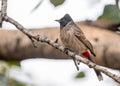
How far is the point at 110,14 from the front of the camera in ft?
5.90

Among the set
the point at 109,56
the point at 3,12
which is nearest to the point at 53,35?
the point at 109,56

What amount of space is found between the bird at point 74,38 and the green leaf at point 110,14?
0.10 m

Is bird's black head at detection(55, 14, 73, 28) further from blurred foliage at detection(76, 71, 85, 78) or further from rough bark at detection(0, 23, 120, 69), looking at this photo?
blurred foliage at detection(76, 71, 85, 78)

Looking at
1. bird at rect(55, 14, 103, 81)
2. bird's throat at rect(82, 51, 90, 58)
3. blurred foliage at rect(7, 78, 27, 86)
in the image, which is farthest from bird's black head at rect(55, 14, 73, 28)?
blurred foliage at rect(7, 78, 27, 86)

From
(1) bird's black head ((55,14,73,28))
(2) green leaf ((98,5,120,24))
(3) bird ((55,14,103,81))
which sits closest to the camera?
(2) green leaf ((98,5,120,24))

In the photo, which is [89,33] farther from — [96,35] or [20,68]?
[20,68]

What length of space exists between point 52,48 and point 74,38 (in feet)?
0.41

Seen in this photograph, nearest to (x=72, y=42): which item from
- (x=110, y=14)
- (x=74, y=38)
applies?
(x=74, y=38)

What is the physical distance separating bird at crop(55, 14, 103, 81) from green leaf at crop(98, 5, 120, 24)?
0.10 meters

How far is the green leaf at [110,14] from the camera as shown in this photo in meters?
1.79

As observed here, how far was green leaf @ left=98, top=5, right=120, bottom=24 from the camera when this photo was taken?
179cm

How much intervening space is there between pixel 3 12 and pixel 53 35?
42 cm

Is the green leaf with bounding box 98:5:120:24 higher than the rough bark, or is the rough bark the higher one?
the green leaf with bounding box 98:5:120:24

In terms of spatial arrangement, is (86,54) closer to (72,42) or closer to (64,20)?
(72,42)
